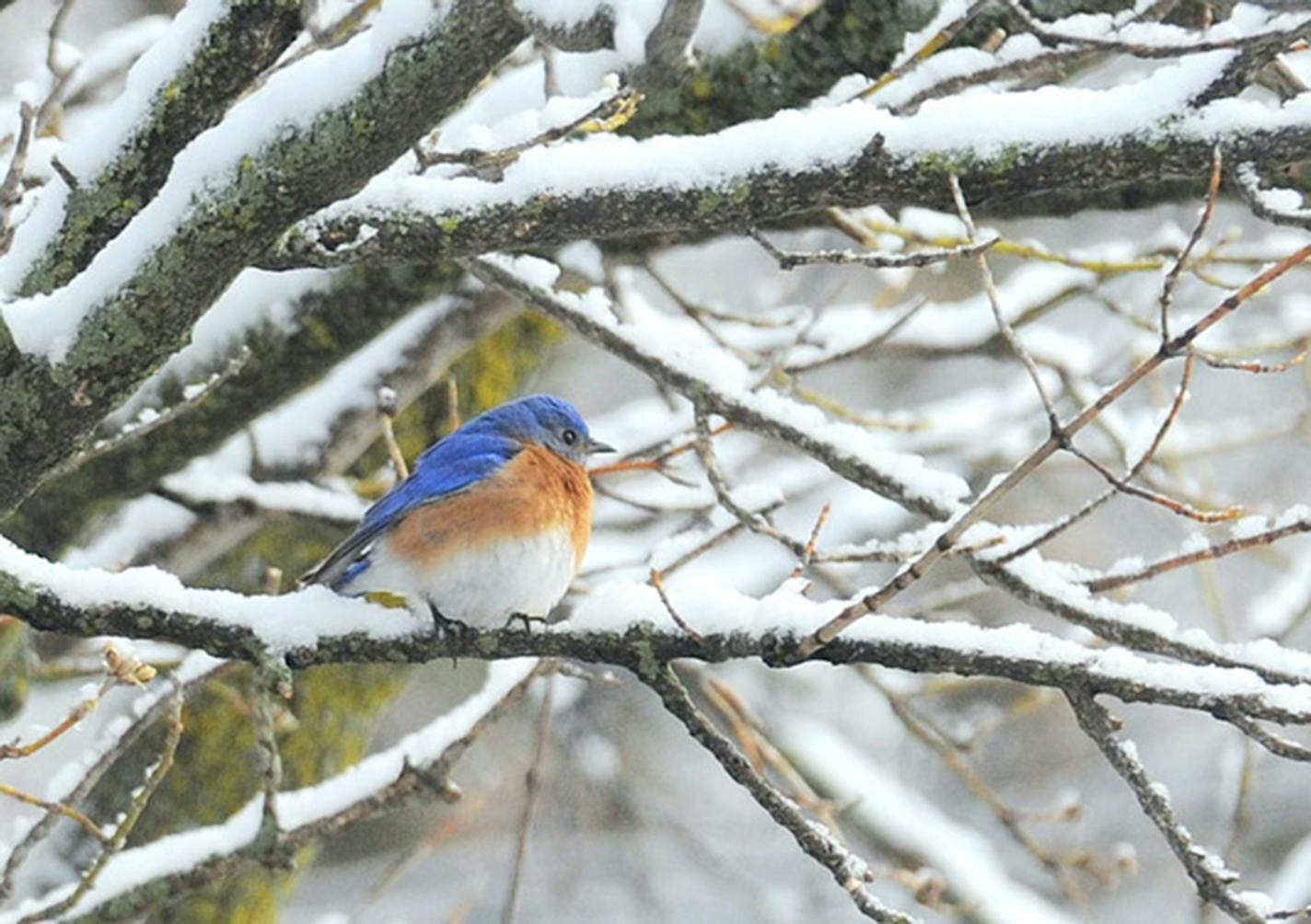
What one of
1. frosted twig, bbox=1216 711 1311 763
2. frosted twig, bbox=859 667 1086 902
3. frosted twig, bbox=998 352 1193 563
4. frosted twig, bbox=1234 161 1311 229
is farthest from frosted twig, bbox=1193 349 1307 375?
frosted twig, bbox=859 667 1086 902

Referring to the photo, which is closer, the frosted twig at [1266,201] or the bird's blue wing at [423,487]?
the frosted twig at [1266,201]

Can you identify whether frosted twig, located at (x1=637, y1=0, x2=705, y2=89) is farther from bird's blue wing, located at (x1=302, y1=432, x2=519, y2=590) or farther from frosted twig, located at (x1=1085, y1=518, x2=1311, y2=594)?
bird's blue wing, located at (x1=302, y1=432, x2=519, y2=590)

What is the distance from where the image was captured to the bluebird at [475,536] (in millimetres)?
3391

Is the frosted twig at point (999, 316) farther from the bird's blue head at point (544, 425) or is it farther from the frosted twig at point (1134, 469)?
the bird's blue head at point (544, 425)

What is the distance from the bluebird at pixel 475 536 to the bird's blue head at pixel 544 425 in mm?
128

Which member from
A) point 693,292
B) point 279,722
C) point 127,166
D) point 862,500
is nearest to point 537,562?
point 279,722

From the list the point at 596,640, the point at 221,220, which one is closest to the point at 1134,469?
the point at 596,640

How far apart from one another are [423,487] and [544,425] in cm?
54

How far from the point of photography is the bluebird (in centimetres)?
339

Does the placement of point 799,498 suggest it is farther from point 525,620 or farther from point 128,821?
point 128,821

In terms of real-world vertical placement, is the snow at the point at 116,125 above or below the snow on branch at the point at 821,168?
below

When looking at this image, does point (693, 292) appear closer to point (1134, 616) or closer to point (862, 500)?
point (862, 500)

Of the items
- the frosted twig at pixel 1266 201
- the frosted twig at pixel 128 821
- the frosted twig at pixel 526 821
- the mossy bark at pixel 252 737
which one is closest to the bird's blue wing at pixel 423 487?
the frosted twig at pixel 526 821

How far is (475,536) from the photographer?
349 centimetres
